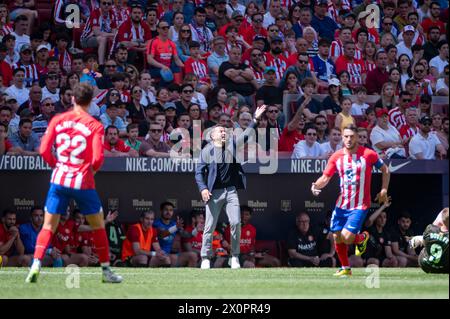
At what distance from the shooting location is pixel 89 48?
17250 mm

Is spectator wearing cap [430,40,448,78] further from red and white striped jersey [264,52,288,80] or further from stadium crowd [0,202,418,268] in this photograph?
stadium crowd [0,202,418,268]

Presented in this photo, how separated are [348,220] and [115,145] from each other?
5.42 meters

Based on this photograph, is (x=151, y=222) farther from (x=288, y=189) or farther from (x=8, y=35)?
(x=8, y=35)

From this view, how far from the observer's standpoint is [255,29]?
18656mm

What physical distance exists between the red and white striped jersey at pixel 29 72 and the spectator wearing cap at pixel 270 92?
379 cm

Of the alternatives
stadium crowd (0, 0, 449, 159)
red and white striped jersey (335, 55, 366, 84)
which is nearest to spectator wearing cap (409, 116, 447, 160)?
stadium crowd (0, 0, 449, 159)

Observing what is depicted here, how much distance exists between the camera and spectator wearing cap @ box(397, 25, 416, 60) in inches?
768

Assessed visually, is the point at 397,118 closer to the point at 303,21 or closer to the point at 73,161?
the point at 303,21

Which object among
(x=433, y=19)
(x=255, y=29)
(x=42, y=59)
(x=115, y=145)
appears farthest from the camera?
(x=433, y=19)

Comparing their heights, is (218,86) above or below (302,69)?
below

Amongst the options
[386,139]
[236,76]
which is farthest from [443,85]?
[236,76]

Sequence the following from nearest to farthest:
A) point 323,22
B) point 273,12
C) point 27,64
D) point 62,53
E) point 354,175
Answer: point 354,175, point 27,64, point 62,53, point 273,12, point 323,22

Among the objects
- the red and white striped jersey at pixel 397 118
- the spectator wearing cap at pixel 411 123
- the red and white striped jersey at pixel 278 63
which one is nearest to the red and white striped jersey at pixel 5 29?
the red and white striped jersey at pixel 278 63

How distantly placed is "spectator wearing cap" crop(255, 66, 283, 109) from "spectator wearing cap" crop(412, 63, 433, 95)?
3.13 m
